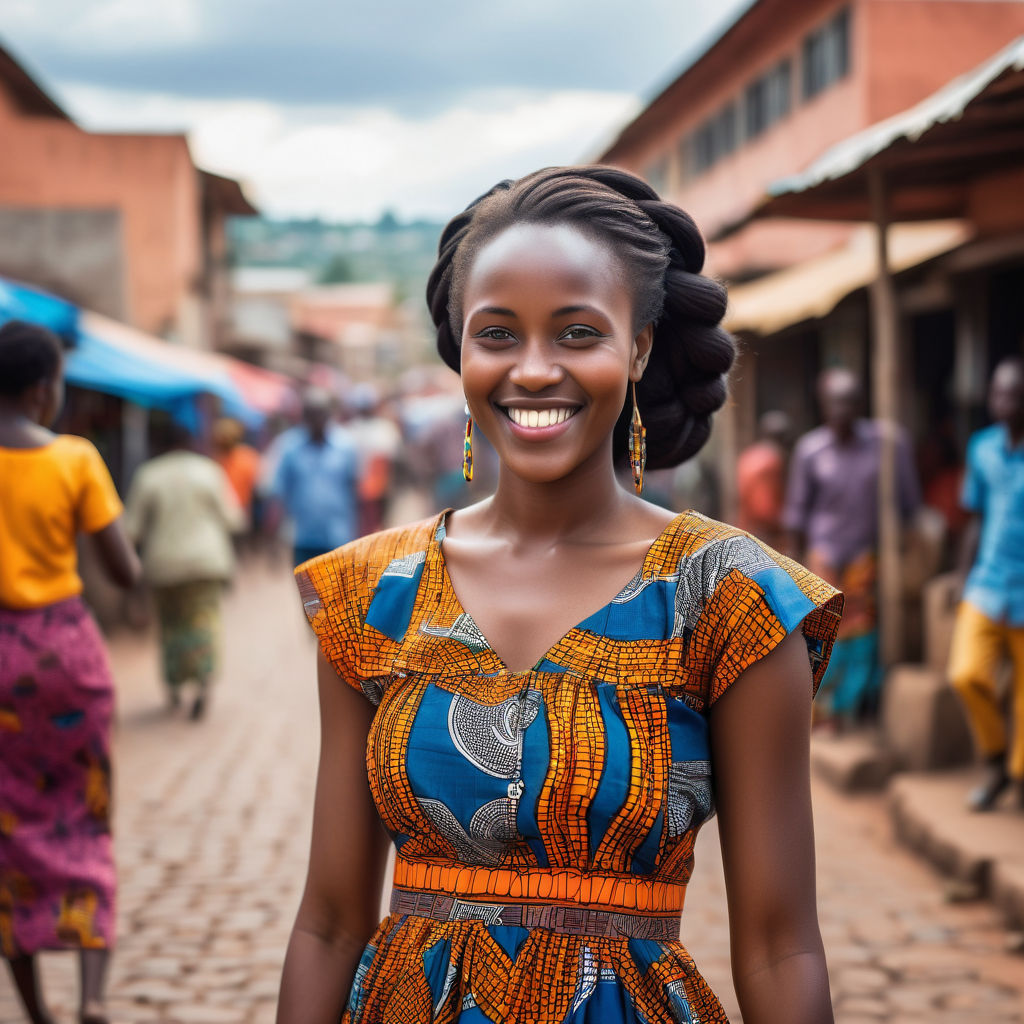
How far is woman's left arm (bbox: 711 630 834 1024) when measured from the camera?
174cm

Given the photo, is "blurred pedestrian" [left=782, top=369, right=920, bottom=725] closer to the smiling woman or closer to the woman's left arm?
the smiling woman

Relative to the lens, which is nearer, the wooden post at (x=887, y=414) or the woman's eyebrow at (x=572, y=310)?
the woman's eyebrow at (x=572, y=310)

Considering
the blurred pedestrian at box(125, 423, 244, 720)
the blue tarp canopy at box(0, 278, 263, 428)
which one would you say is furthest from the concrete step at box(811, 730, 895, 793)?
the blue tarp canopy at box(0, 278, 263, 428)

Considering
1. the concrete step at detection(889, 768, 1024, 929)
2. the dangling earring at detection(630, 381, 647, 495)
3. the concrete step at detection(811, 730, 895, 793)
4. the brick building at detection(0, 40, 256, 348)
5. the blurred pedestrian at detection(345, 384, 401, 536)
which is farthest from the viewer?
the brick building at detection(0, 40, 256, 348)

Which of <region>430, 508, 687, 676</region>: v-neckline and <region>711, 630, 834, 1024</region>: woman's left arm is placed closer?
<region>711, 630, 834, 1024</region>: woman's left arm

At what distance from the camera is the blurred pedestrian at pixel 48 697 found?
418 cm

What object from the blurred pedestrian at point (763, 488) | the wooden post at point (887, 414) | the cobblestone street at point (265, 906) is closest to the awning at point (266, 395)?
the blurred pedestrian at point (763, 488)

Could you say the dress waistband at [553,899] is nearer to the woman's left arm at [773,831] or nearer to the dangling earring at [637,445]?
the woman's left arm at [773,831]

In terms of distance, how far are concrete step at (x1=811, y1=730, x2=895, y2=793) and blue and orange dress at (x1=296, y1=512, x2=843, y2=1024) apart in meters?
5.87

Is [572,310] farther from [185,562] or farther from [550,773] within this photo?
[185,562]

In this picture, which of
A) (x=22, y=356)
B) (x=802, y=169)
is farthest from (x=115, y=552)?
(x=802, y=169)

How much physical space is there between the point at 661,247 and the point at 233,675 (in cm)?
952

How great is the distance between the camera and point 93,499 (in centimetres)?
446

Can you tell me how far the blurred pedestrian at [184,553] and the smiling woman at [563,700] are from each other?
7.33 meters
